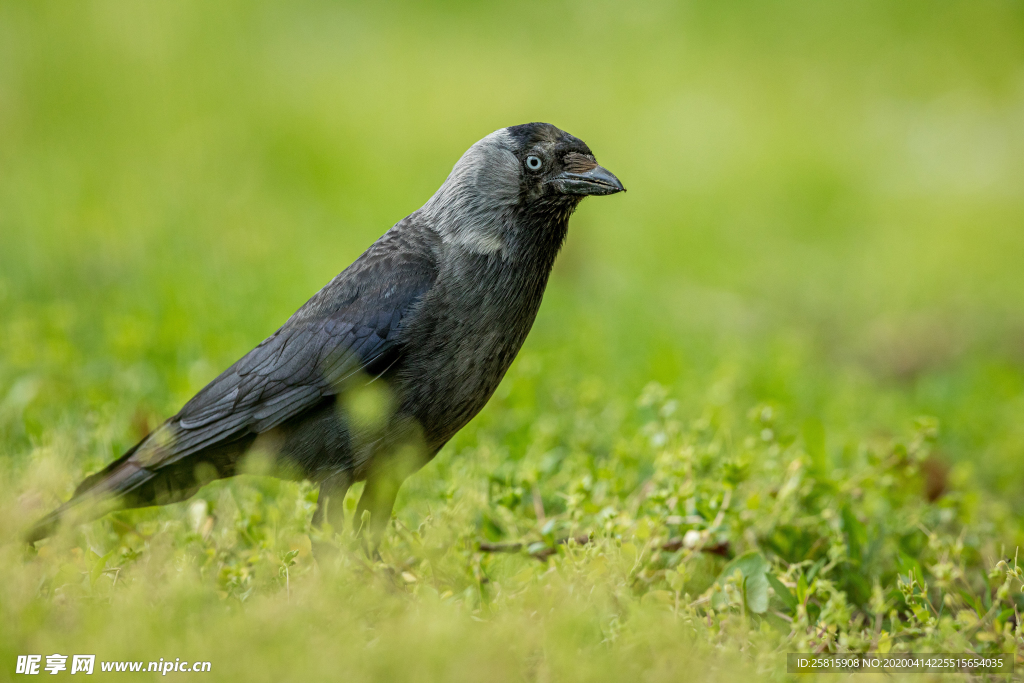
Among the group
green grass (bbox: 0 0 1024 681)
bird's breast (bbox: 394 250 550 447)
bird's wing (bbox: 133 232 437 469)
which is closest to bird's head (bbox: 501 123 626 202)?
bird's breast (bbox: 394 250 550 447)

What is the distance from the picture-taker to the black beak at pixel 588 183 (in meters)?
3.20

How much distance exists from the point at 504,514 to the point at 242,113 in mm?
7885

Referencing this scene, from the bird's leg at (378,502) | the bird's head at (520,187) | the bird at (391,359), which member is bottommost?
the bird's leg at (378,502)

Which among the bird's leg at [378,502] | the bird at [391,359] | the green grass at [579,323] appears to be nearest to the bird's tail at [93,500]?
the bird at [391,359]

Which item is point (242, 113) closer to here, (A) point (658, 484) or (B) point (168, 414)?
(B) point (168, 414)

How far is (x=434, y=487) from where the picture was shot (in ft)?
12.7

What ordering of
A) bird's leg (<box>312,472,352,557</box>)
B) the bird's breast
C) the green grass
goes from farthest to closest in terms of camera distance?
bird's leg (<box>312,472,352,557</box>), the bird's breast, the green grass

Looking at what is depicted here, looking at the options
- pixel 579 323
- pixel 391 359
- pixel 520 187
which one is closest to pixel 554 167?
pixel 520 187

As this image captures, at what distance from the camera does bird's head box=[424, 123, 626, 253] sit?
10.6 feet

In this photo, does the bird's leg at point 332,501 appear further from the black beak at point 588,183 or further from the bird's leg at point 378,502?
the black beak at point 588,183

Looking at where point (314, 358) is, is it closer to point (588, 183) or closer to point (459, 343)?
point (459, 343)

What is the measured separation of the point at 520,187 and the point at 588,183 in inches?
10.5

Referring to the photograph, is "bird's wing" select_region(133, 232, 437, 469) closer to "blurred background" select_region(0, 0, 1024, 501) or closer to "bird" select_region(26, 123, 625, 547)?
"bird" select_region(26, 123, 625, 547)

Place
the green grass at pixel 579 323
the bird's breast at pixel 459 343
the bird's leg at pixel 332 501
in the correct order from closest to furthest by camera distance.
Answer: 1. the green grass at pixel 579 323
2. the bird's breast at pixel 459 343
3. the bird's leg at pixel 332 501
